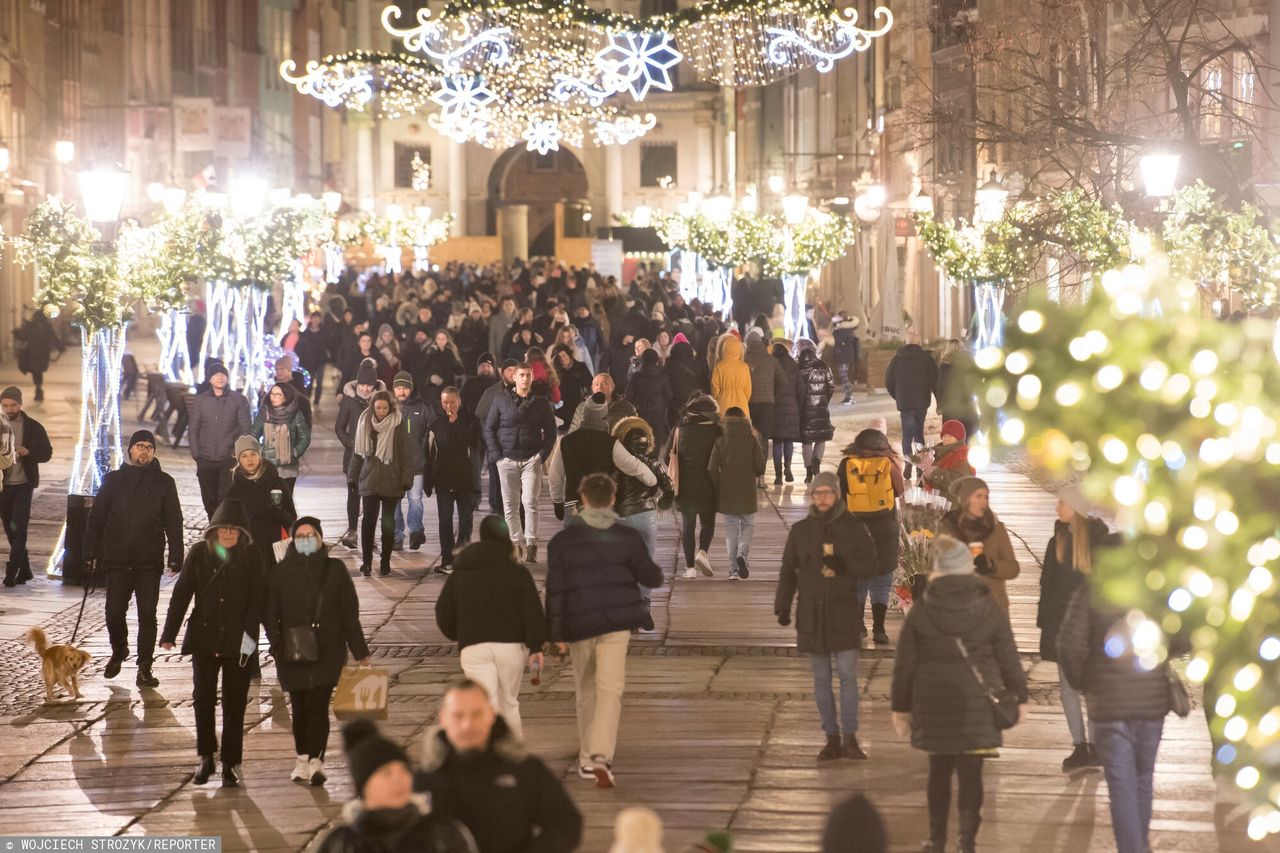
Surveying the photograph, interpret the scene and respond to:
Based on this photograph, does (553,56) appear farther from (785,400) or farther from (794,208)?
(794,208)

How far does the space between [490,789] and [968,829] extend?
3.04 m

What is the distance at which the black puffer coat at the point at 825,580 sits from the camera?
11.2m

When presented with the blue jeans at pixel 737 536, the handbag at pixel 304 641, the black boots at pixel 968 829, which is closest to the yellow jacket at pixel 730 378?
the blue jeans at pixel 737 536

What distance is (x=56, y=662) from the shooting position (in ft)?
42.2

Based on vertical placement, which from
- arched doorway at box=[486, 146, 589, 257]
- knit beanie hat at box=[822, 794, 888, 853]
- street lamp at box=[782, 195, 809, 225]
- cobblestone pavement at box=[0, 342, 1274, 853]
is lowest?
cobblestone pavement at box=[0, 342, 1274, 853]

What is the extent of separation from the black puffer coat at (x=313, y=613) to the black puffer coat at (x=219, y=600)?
18 cm

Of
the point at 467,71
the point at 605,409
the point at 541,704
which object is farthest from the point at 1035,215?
the point at 541,704

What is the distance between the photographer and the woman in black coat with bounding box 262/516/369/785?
35.7 ft

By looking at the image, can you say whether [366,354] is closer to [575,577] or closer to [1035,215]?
[1035,215]

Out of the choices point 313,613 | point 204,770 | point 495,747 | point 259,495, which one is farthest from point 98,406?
point 495,747

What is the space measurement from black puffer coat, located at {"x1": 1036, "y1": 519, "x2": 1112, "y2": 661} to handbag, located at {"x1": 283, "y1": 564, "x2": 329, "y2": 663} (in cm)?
339

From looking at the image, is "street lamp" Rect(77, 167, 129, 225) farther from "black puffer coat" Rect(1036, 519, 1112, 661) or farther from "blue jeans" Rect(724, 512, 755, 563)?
"black puffer coat" Rect(1036, 519, 1112, 661)

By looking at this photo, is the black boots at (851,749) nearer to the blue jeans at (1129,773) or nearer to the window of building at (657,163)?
the blue jeans at (1129,773)

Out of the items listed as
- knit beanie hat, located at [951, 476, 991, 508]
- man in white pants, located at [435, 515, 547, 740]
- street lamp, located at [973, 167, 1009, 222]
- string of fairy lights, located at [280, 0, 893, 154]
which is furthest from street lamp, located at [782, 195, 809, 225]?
man in white pants, located at [435, 515, 547, 740]
